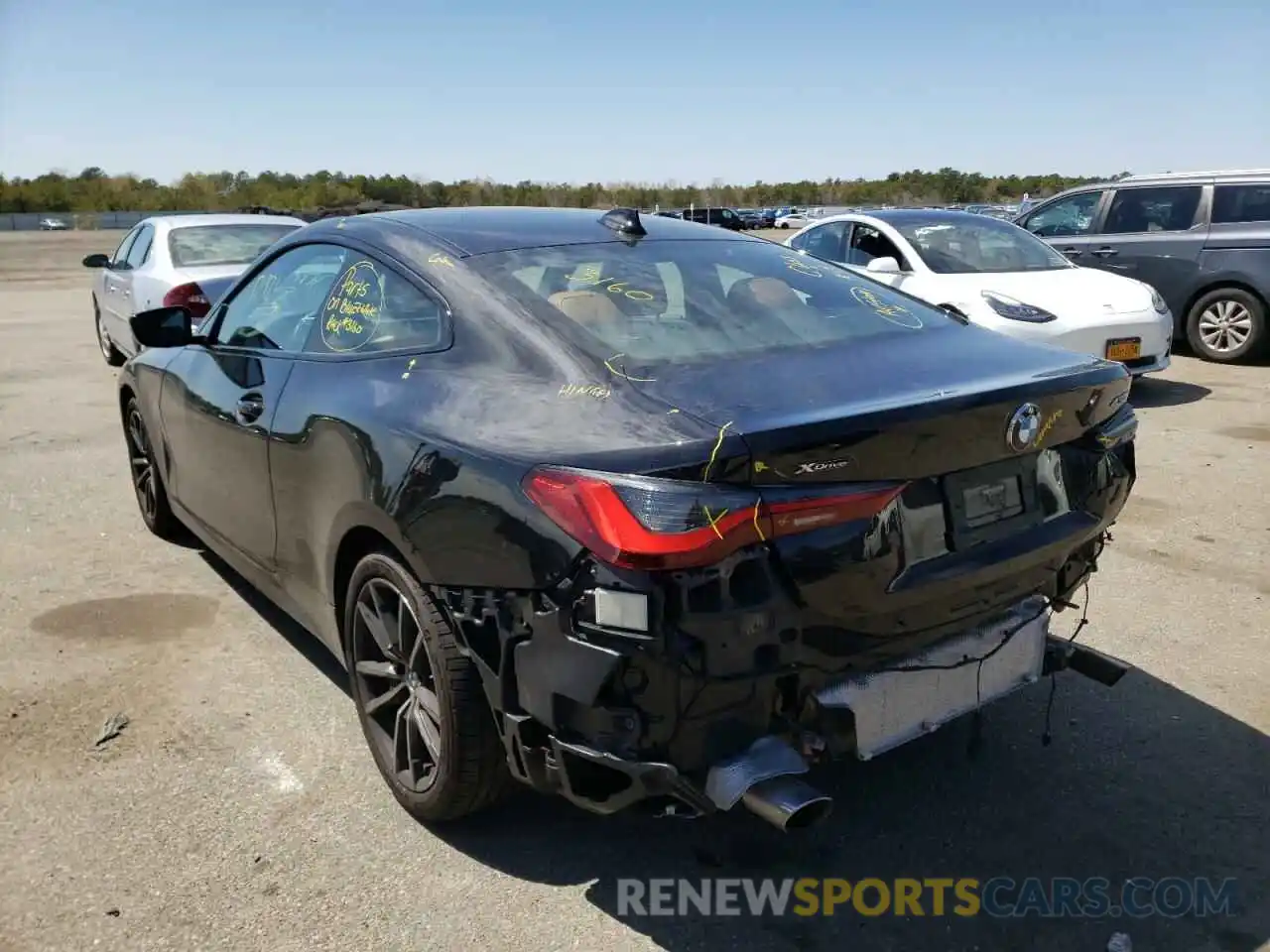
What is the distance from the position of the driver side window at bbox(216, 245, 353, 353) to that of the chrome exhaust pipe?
6.98 ft

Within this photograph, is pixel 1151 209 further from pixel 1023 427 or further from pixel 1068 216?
pixel 1023 427

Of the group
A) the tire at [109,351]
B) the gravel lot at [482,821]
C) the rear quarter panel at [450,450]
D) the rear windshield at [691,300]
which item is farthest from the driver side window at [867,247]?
the tire at [109,351]

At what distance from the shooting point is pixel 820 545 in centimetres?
221

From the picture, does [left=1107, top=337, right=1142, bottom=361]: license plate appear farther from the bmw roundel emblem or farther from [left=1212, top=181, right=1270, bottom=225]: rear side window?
the bmw roundel emblem

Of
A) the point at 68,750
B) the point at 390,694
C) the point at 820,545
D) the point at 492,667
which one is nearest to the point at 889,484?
the point at 820,545

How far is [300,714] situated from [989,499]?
2.39 m

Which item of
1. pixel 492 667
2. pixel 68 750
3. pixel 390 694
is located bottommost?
pixel 68 750

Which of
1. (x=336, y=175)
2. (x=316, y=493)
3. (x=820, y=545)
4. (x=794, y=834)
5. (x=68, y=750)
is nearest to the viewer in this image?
(x=820, y=545)

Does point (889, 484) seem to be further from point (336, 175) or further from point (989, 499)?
point (336, 175)

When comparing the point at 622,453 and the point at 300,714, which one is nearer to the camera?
the point at 622,453

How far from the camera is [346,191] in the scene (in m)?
76.9

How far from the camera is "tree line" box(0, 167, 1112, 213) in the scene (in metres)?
74.4

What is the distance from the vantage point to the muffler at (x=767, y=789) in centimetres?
219

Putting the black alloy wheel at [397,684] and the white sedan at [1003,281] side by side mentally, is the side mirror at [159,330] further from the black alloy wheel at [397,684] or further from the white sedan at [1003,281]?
the white sedan at [1003,281]
